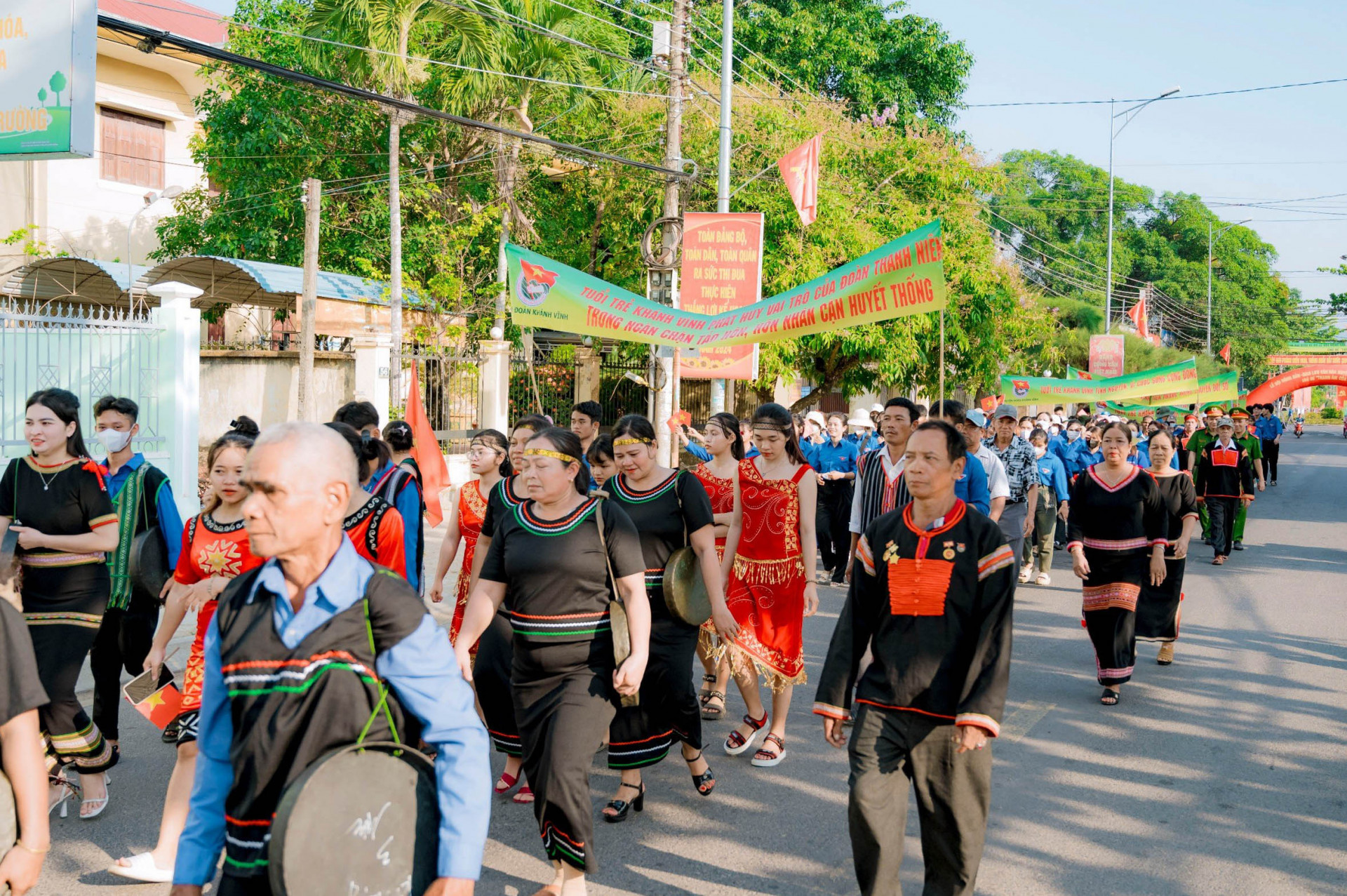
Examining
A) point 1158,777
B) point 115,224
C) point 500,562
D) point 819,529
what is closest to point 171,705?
point 500,562

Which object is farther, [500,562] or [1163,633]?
[1163,633]

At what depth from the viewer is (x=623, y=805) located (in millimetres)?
5105

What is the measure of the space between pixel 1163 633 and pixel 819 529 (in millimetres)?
4421

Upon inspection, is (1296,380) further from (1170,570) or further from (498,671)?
(498,671)

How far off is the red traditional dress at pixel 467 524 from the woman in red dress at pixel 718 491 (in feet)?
4.50

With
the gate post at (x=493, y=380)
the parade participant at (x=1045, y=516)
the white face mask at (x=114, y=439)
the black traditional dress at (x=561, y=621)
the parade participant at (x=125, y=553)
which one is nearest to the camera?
the black traditional dress at (x=561, y=621)

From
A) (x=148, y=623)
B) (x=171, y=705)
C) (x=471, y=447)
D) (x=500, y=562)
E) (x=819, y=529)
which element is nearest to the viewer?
(x=500, y=562)

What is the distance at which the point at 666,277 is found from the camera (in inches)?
697

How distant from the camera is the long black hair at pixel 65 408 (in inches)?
191

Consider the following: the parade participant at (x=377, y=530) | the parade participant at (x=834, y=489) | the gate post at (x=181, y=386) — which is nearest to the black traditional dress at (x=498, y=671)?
the parade participant at (x=377, y=530)

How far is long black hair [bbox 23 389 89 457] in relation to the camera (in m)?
4.85

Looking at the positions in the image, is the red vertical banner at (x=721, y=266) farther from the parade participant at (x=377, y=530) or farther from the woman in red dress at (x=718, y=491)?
the parade participant at (x=377, y=530)

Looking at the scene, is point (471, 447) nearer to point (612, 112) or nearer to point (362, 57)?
point (362, 57)

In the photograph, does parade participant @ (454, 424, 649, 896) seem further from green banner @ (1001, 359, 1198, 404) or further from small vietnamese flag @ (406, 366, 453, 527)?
green banner @ (1001, 359, 1198, 404)
